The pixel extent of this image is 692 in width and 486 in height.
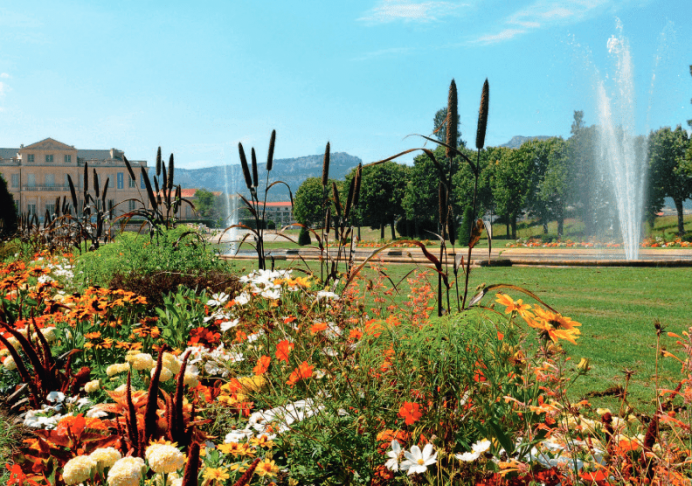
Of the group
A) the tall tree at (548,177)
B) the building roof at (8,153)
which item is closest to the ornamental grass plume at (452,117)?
the tall tree at (548,177)

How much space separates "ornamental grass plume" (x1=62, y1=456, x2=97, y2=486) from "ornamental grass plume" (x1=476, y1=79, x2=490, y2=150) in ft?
7.40

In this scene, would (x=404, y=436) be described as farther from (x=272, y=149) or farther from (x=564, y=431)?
(x=272, y=149)

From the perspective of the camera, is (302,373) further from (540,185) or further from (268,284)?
(540,185)

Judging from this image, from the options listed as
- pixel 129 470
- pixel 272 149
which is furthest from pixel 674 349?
pixel 129 470

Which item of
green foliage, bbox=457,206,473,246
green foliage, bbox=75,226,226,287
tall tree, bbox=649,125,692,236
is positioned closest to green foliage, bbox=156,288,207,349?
green foliage, bbox=75,226,226,287

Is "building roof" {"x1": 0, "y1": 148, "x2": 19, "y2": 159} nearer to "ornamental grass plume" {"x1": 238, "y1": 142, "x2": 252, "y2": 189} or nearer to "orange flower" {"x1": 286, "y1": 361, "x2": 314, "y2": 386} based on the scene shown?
"ornamental grass plume" {"x1": 238, "y1": 142, "x2": 252, "y2": 189}

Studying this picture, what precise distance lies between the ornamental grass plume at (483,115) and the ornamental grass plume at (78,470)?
2255mm

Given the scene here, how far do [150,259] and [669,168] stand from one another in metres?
39.7

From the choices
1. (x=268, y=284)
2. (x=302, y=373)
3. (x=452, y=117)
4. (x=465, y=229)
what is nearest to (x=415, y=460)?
(x=302, y=373)

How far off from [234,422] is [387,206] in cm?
3708

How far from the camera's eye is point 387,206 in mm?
38719

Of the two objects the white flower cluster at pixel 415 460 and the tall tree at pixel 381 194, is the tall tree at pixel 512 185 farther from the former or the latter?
the white flower cluster at pixel 415 460

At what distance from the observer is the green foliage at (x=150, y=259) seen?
4438 mm

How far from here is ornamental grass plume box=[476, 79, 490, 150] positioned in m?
2.70
